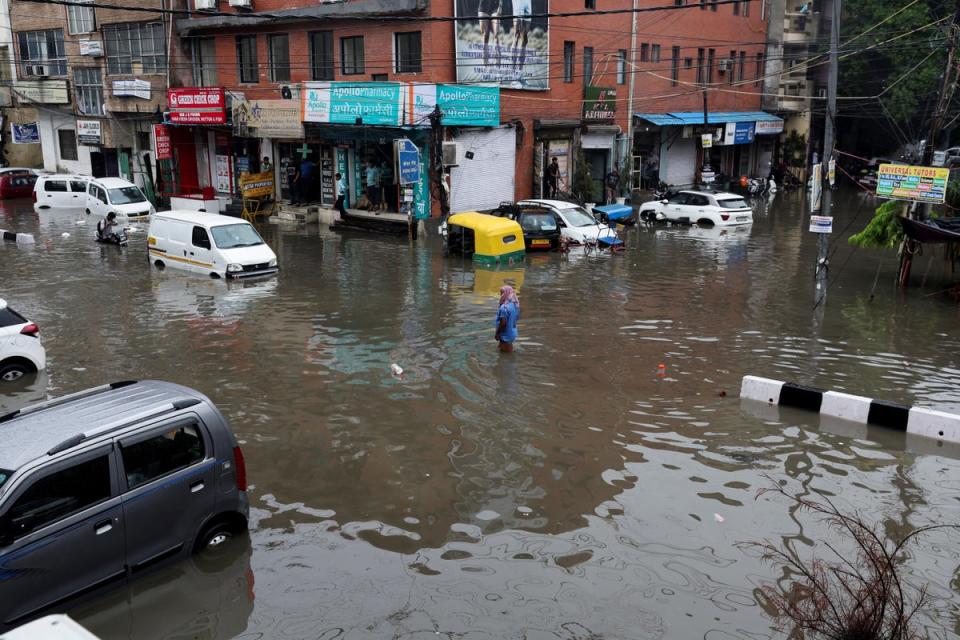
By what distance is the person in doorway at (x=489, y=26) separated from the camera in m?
29.9

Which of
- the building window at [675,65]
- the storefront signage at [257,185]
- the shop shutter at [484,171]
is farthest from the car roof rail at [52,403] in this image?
the building window at [675,65]

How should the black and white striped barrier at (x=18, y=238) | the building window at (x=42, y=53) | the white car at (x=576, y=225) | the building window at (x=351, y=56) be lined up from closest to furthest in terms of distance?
the white car at (x=576, y=225)
the black and white striped barrier at (x=18, y=238)
the building window at (x=351, y=56)
the building window at (x=42, y=53)

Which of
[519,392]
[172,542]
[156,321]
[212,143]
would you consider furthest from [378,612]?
[212,143]

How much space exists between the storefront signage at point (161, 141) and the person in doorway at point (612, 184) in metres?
19.9

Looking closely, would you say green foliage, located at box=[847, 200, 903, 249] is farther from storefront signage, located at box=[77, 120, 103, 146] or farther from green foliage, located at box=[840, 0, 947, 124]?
storefront signage, located at box=[77, 120, 103, 146]

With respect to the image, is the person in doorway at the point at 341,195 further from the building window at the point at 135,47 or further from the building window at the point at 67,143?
the building window at the point at 67,143

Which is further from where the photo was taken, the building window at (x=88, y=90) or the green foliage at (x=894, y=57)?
the green foliage at (x=894, y=57)

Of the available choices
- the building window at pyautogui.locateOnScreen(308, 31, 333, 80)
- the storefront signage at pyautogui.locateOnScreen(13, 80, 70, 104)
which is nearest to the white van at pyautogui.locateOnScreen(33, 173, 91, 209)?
the storefront signage at pyautogui.locateOnScreen(13, 80, 70, 104)

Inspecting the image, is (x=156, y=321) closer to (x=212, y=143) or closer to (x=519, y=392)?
(x=519, y=392)

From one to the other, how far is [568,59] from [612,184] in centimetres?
599

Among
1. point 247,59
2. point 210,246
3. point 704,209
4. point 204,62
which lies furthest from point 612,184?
point 210,246

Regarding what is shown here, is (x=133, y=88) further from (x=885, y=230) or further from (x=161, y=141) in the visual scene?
(x=885, y=230)

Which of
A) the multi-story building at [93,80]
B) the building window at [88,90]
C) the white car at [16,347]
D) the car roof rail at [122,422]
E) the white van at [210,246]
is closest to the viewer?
the car roof rail at [122,422]

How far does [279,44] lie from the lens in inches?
1331
